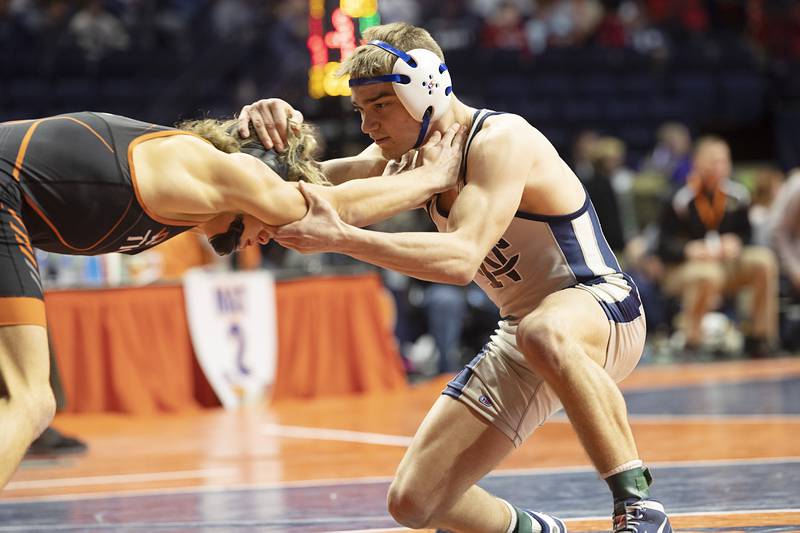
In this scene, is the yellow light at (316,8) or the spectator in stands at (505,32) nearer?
the yellow light at (316,8)

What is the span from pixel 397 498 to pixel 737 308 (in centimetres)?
842

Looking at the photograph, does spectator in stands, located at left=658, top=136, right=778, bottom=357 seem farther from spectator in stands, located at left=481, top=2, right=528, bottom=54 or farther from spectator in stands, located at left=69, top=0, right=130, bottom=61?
spectator in stands, located at left=69, top=0, right=130, bottom=61

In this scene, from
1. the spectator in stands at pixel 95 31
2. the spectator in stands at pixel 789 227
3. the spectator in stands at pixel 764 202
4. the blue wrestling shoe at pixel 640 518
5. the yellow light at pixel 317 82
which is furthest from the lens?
the spectator in stands at pixel 95 31

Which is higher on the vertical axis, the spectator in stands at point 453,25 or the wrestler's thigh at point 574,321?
the wrestler's thigh at point 574,321

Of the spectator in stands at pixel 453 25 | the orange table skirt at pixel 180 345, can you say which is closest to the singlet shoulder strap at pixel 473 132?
the orange table skirt at pixel 180 345

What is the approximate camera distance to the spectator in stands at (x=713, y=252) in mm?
9742

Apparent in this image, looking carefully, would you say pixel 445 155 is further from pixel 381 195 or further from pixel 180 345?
pixel 180 345

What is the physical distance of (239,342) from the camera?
8227mm

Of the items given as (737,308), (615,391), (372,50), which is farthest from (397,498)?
(737,308)

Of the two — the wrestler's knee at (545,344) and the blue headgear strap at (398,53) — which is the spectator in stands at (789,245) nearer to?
the blue headgear strap at (398,53)

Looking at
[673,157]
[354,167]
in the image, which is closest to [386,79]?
[354,167]

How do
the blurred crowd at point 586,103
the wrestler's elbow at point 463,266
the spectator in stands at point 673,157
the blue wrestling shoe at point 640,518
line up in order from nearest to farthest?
1. the blue wrestling shoe at point 640,518
2. the wrestler's elbow at point 463,266
3. the blurred crowd at point 586,103
4. the spectator in stands at point 673,157

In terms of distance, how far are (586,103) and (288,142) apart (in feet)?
36.1

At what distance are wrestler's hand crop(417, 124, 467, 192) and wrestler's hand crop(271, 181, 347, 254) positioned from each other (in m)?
0.40
